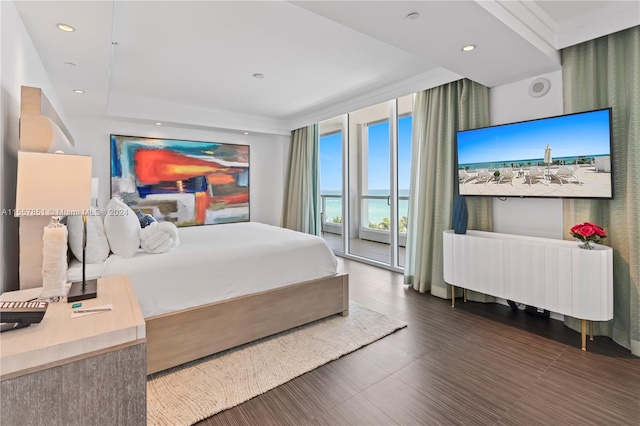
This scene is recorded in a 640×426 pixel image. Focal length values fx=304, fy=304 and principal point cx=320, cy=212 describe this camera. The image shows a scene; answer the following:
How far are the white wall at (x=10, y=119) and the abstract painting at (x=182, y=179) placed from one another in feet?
9.77

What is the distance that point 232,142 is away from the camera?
584 cm

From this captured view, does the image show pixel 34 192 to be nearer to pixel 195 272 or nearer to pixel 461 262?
pixel 195 272

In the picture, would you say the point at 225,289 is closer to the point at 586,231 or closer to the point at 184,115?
the point at 586,231

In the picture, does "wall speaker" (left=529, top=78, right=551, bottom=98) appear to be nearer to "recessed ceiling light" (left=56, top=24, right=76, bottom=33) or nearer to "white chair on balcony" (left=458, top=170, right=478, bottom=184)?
"white chair on balcony" (left=458, top=170, right=478, bottom=184)

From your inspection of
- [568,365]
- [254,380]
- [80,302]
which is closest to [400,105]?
[568,365]

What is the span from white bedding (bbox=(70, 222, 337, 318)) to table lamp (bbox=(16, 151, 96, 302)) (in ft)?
1.75

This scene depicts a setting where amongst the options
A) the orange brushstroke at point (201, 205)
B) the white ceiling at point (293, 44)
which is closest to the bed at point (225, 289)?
the white ceiling at point (293, 44)

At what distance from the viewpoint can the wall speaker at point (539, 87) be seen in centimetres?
289

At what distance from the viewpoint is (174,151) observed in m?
5.18

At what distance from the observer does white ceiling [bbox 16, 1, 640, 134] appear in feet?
6.43

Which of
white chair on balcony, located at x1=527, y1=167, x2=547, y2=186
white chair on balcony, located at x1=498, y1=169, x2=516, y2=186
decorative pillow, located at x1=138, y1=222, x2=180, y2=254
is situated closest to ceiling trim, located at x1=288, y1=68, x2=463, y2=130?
white chair on balcony, located at x1=498, y1=169, x2=516, y2=186

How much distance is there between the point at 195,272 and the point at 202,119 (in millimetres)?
3552

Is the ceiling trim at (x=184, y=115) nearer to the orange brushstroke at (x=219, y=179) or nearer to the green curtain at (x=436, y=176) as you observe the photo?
the orange brushstroke at (x=219, y=179)

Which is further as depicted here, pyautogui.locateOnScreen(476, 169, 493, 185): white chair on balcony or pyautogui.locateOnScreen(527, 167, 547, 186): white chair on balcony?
pyautogui.locateOnScreen(476, 169, 493, 185): white chair on balcony
